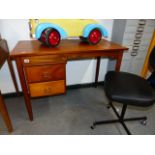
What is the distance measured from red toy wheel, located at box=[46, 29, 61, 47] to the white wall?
0.48 metres

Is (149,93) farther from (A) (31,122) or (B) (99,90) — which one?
(A) (31,122)

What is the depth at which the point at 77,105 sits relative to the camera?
5.70 ft

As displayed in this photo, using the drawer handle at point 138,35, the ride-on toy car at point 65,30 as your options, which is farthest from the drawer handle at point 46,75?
the drawer handle at point 138,35

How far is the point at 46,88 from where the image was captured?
52.1 inches

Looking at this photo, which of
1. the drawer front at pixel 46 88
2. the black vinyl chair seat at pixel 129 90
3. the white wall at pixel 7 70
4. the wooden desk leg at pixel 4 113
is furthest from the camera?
the white wall at pixel 7 70

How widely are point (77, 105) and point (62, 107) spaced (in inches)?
7.6

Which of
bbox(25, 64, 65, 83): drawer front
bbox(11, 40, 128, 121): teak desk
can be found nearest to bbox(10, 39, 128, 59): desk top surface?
bbox(11, 40, 128, 121): teak desk

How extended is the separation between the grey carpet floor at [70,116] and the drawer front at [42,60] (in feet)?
2.19

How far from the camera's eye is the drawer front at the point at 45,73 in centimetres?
121

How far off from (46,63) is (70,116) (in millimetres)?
696

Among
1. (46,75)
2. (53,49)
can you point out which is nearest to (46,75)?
(46,75)

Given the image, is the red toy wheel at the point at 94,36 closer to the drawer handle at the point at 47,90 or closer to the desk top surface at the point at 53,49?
the desk top surface at the point at 53,49

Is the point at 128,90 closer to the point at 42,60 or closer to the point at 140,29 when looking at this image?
the point at 42,60
